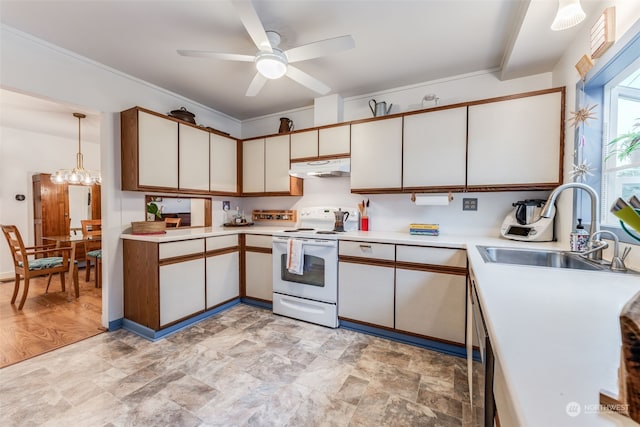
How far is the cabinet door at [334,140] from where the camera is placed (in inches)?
114

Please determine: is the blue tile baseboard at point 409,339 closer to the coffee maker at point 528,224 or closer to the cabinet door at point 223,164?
the coffee maker at point 528,224

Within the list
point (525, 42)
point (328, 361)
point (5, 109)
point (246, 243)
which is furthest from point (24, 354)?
point (525, 42)

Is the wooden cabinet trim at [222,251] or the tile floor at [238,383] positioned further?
the wooden cabinet trim at [222,251]

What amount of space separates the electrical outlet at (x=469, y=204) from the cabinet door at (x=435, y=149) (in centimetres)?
31

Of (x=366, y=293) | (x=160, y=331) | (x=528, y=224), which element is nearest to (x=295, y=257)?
(x=366, y=293)

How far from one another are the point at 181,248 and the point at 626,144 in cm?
333

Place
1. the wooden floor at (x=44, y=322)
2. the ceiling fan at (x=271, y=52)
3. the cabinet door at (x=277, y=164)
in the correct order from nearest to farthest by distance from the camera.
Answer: the ceiling fan at (x=271, y=52), the wooden floor at (x=44, y=322), the cabinet door at (x=277, y=164)

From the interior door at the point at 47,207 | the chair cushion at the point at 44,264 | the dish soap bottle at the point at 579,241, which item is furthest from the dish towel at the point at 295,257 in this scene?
the interior door at the point at 47,207

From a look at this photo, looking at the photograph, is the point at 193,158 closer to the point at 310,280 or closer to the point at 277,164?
the point at 277,164

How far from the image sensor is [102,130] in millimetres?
2541

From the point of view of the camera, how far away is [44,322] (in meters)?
2.69

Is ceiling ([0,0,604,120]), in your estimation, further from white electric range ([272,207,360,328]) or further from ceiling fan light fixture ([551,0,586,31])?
white electric range ([272,207,360,328])

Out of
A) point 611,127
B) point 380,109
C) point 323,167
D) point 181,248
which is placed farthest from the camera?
point 323,167

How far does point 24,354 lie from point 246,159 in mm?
2769
